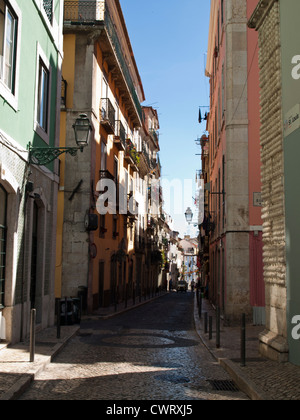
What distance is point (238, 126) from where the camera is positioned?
16.7 metres

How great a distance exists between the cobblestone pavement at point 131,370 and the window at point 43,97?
5.83m

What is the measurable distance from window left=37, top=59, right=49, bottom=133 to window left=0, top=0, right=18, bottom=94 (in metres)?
2.48

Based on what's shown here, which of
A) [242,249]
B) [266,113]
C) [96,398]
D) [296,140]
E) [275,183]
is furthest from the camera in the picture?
[242,249]

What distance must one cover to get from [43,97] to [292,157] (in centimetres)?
742

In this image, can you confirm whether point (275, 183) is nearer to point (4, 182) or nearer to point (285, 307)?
Answer: point (285, 307)

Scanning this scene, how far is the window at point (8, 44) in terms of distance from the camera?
32.3ft

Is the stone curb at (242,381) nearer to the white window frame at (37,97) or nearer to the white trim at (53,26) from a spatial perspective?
the white window frame at (37,97)

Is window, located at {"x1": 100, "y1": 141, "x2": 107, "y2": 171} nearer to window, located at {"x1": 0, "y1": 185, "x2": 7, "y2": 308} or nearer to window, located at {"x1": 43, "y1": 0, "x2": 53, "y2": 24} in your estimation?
window, located at {"x1": 43, "y1": 0, "x2": 53, "y2": 24}

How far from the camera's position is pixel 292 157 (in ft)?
29.4

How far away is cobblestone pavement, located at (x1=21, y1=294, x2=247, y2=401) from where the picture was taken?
6879 mm

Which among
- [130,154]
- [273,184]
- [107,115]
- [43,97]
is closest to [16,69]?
[43,97]

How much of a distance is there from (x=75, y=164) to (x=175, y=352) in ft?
36.8

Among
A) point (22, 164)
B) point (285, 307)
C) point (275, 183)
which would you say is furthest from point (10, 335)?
point (275, 183)

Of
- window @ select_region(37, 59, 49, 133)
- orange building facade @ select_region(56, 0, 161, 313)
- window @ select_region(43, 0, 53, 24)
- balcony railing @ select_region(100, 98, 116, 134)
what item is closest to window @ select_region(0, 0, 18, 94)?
window @ select_region(37, 59, 49, 133)
